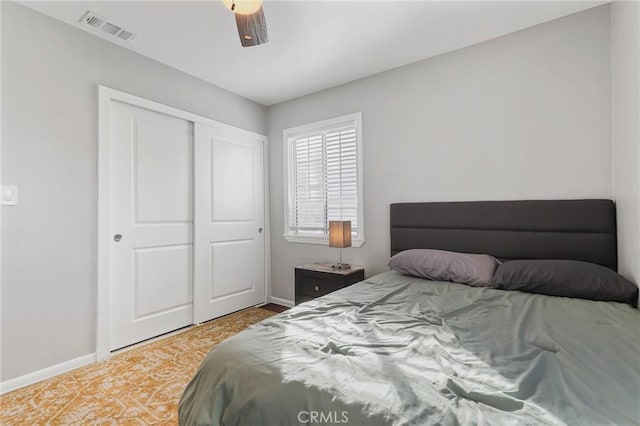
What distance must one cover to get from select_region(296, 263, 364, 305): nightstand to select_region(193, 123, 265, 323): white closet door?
84 centimetres

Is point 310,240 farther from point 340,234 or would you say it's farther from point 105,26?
point 105,26

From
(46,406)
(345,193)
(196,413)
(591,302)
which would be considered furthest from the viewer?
(345,193)

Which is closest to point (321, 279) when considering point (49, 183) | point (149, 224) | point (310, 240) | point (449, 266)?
point (310, 240)

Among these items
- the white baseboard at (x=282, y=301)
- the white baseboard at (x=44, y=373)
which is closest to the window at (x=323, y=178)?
the white baseboard at (x=282, y=301)

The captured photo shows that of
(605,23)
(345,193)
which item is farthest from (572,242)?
(345,193)

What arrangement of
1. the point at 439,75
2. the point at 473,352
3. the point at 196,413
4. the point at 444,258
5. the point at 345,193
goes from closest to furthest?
the point at 196,413, the point at 473,352, the point at 444,258, the point at 439,75, the point at 345,193

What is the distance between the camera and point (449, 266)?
2.07 metres

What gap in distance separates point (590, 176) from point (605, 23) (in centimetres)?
104

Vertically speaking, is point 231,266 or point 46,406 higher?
point 231,266

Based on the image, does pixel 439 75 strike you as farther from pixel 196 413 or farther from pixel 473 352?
pixel 196 413

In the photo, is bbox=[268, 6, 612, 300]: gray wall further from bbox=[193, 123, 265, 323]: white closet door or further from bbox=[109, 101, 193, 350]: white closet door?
bbox=[109, 101, 193, 350]: white closet door

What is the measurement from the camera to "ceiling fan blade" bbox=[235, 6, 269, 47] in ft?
4.66

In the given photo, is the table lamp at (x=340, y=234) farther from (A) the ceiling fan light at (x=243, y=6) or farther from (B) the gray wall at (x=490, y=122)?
(A) the ceiling fan light at (x=243, y=6)

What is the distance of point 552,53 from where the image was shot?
213cm
